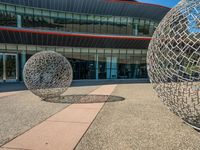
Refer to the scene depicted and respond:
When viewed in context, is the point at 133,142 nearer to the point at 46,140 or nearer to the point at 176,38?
the point at 46,140

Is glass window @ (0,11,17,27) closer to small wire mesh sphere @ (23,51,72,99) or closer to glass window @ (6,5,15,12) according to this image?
glass window @ (6,5,15,12)

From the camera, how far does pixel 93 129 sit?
5953 millimetres

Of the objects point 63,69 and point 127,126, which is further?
point 63,69

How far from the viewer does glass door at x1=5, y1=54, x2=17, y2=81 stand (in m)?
22.8

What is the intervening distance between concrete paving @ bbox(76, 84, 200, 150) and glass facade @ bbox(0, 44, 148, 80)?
18.3 metres

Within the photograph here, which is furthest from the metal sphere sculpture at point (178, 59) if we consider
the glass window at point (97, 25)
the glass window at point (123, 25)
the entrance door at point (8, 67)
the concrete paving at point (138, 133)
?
the glass window at point (123, 25)

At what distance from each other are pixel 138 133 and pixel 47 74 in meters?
7.88

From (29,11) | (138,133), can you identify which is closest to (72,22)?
(29,11)

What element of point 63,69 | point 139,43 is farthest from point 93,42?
point 63,69

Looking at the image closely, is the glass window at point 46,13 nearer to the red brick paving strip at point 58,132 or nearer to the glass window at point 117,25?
the glass window at point 117,25

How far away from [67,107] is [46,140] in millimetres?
3850

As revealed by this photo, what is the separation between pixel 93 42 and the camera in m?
24.8

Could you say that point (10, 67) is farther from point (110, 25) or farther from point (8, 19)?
point (110, 25)

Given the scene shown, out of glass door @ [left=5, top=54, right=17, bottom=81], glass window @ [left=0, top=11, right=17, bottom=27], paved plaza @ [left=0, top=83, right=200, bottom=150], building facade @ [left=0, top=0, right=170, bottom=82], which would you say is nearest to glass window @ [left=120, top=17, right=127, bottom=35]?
building facade @ [left=0, top=0, right=170, bottom=82]
